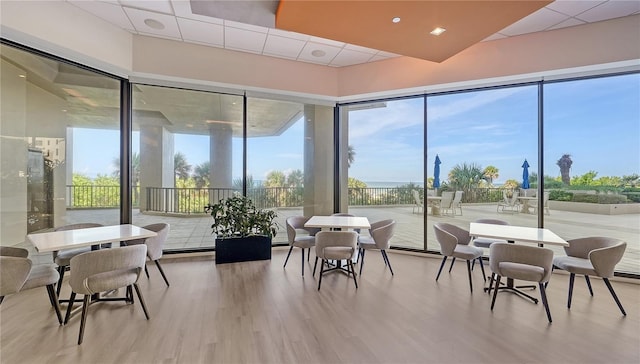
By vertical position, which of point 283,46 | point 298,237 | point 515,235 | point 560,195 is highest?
point 283,46

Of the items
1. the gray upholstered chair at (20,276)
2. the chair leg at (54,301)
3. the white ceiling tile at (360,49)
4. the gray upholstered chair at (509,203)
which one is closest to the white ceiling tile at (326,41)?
the white ceiling tile at (360,49)

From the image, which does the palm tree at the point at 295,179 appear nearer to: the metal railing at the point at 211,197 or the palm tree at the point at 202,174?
the metal railing at the point at 211,197

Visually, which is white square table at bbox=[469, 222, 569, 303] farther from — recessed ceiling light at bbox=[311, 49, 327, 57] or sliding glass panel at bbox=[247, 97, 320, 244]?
recessed ceiling light at bbox=[311, 49, 327, 57]

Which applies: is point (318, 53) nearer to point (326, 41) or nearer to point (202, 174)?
point (326, 41)

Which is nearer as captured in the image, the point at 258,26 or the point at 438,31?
the point at 438,31

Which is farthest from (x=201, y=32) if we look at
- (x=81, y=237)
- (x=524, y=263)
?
(x=524, y=263)

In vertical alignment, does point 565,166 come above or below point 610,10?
below

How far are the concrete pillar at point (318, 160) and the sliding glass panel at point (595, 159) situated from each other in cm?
391

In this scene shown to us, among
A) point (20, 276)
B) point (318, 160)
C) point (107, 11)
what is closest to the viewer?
point (20, 276)

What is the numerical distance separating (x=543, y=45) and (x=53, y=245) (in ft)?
22.2

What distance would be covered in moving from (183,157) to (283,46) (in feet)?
8.93

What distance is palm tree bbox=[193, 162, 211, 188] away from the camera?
5453mm

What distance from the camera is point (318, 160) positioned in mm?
6410

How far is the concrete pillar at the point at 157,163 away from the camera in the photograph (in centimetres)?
509
